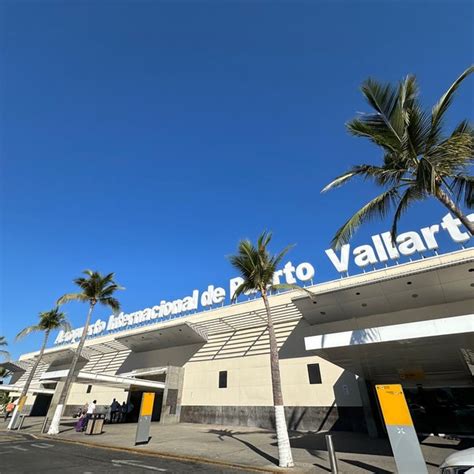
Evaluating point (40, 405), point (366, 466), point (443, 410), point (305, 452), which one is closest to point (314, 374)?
point (443, 410)

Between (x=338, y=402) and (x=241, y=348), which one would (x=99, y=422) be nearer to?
(x=241, y=348)

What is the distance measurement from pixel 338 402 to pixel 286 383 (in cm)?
376

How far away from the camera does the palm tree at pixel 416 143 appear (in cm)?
812

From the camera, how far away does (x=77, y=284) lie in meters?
22.5

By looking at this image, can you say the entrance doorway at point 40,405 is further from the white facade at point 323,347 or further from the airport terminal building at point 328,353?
the white facade at point 323,347

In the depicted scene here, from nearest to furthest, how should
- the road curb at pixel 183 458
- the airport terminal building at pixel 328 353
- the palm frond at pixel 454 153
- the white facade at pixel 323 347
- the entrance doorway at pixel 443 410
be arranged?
1. the palm frond at pixel 454 153
2. the road curb at pixel 183 458
3. the white facade at pixel 323 347
4. the airport terminal building at pixel 328 353
5. the entrance doorway at pixel 443 410

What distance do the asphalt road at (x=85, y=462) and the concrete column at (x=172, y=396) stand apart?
40.8ft

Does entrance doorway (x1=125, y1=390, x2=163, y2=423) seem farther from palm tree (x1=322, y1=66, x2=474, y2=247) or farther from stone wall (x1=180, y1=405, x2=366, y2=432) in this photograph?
palm tree (x1=322, y1=66, x2=474, y2=247)

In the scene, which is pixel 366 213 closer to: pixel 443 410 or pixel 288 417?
pixel 443 410

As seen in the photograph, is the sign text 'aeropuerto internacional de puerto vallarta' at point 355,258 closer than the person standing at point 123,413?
Yes

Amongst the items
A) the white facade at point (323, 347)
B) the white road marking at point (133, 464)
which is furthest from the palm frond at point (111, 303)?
the white road marking at point (133, 464)

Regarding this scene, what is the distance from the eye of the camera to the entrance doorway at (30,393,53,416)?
34.3m

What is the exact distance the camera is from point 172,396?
78.9ft

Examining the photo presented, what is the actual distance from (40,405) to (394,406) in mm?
43305
